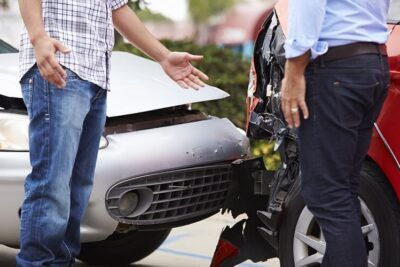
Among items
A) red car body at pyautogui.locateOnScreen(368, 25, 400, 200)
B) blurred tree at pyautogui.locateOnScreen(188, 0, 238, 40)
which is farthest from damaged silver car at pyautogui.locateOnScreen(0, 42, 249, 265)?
blurred tree at pyautogui.locateOnScreen(188, 0, 238, 40)

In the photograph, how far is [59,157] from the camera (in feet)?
11.7

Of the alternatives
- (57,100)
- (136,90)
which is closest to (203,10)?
(136,90)

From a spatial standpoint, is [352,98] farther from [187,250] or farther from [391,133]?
[187,250]

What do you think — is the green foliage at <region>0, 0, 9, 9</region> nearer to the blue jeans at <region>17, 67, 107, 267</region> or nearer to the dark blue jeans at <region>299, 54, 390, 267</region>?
the blue jeans at <region>17, 67, 107, 267</region>

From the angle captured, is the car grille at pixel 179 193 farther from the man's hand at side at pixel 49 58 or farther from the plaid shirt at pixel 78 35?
the man's hand at side at pixel 49 58

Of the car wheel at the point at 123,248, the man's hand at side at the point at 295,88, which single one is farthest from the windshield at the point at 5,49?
the man's hand at side at the point at 295,88

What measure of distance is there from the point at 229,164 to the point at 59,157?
4.15ft

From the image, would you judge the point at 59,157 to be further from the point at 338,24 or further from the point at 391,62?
the point at 391,62

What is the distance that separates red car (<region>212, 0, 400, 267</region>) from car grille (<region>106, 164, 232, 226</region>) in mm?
164

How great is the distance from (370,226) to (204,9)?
7095 cm

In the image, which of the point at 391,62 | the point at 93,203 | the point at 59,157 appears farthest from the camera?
the point at 93,203

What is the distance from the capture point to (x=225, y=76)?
861 cm

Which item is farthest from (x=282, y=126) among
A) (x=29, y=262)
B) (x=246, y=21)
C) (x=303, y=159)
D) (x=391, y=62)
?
(x=246, y=21)

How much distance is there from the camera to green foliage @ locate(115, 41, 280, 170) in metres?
8.41
